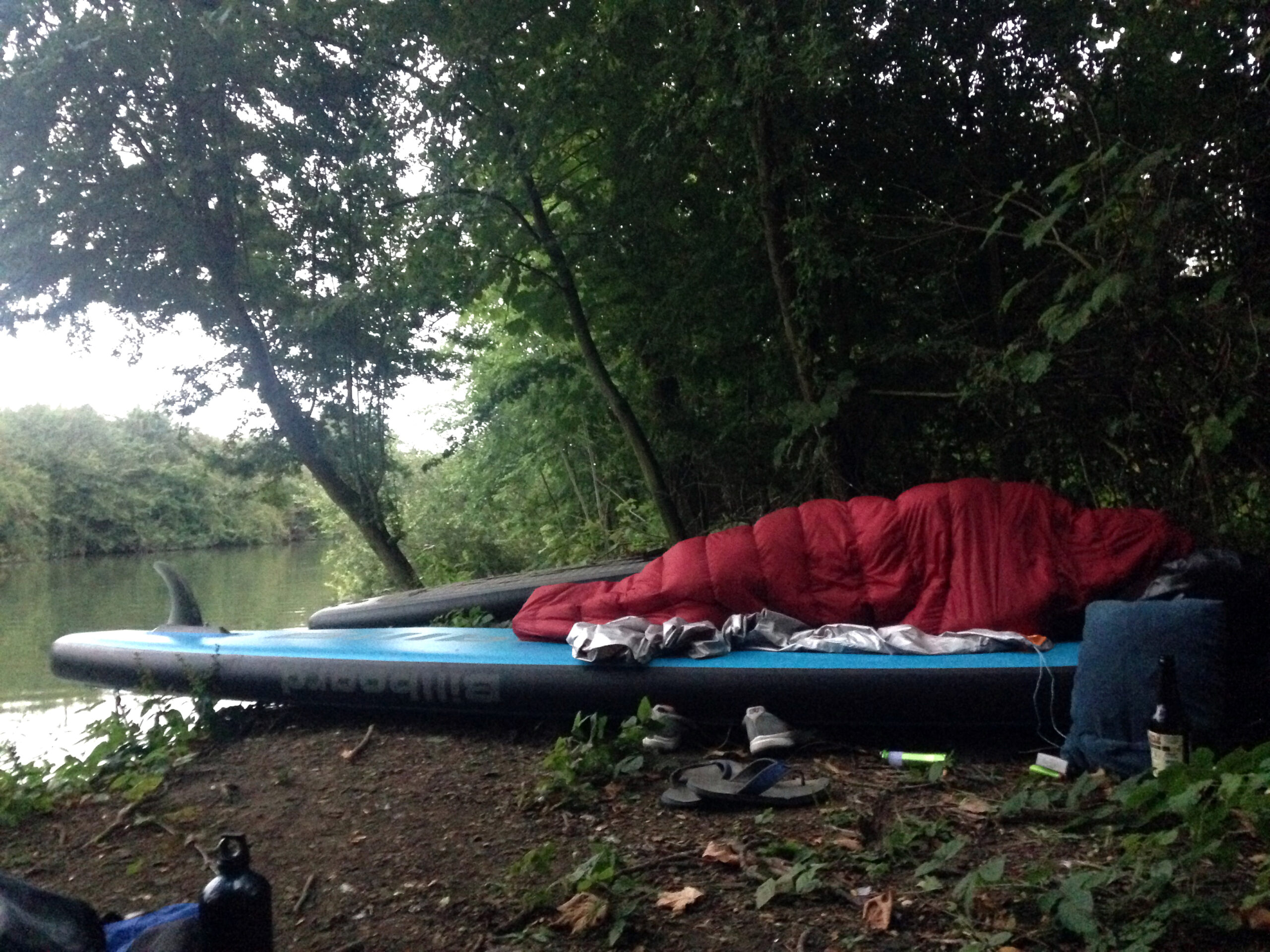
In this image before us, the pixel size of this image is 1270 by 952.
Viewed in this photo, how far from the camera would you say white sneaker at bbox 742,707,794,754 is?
11.5ft

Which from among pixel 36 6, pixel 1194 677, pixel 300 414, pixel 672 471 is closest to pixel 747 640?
pixel 1194 677

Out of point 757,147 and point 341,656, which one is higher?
point 757,147

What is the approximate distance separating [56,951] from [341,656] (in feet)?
8.29

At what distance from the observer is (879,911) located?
2.21 m

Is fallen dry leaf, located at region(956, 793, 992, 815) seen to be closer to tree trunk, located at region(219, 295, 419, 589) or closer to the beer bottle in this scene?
the beer bottle

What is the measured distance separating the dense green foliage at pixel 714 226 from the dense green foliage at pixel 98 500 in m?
4.40

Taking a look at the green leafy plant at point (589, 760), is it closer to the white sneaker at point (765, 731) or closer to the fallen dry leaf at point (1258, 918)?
the white sneaker at point (765, 731)

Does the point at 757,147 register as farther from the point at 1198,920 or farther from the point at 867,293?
the point at 1198,920

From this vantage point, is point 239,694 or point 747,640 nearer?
point 747,640

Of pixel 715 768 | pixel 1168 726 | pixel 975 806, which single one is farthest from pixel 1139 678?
pixel 715 768

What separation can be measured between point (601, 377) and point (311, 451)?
2.50 metres

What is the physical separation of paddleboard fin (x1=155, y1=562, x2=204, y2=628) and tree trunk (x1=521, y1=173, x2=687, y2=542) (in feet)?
8.89

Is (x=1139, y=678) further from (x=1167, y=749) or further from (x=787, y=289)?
(x=787, y=289)

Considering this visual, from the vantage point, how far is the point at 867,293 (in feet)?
16.9
